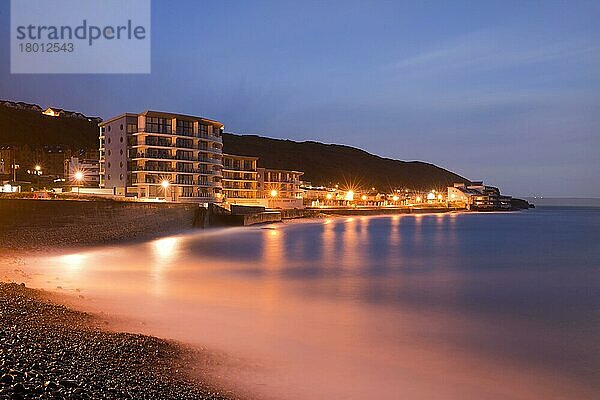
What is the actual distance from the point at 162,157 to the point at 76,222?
958 inches

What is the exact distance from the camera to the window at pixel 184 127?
5353cm

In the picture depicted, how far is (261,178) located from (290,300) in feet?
191

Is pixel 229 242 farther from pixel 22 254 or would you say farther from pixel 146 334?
pixel 146 334

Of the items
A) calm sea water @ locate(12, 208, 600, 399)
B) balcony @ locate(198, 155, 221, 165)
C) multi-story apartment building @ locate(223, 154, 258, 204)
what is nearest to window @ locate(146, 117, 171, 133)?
balcony @ locate(198, 155, 221, 165)

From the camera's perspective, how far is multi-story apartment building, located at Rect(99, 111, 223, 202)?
50625 millimetres

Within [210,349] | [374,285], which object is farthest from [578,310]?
[210,349]

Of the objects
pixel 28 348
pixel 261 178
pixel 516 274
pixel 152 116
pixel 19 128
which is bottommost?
pixel 516 274

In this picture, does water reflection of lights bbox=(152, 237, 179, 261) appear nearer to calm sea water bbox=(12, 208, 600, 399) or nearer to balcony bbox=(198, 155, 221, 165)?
calm sea water bbox=(12, 208, 600, 399)

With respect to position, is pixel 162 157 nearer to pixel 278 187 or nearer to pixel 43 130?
pixel 278 187

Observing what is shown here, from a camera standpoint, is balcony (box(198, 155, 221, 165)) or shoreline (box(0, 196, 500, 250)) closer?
shoreline (box(0, 196, 500, 250))

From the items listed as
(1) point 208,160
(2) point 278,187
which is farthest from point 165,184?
(2) point 278,187

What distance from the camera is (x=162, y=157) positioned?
168 ft

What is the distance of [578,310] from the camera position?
15.8 meters

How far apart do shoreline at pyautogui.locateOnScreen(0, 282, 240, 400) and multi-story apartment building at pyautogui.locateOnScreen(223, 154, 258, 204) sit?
54.7m
